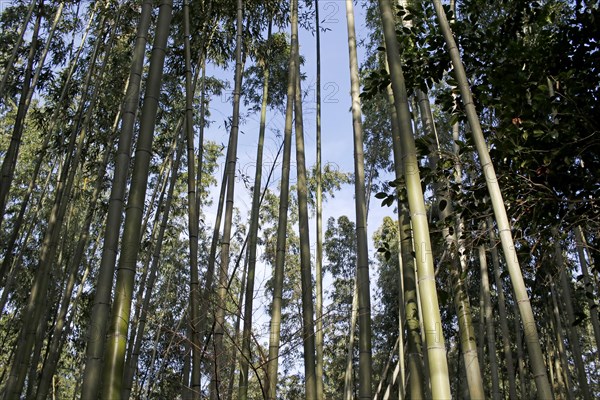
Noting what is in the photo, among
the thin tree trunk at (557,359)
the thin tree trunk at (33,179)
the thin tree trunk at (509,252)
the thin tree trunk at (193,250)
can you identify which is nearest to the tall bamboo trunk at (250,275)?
the thin tree trunk at (193,250)

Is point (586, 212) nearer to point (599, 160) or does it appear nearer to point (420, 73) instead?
point (599, 160)

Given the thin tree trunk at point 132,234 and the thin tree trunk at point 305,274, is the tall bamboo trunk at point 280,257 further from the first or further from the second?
the thin tree trunk at point 132,234

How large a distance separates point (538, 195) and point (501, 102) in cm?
56

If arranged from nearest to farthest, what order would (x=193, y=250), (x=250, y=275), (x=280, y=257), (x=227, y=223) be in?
(x=193, y=250)
(x=280, y=257)
(x=250, y=275)
(x=227, y=223)

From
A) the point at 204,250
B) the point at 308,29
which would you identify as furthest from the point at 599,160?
the point at 204,250

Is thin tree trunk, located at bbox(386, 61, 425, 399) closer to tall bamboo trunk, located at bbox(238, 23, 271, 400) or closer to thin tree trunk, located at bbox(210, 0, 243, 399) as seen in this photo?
tall bamboo trunk, located at bbox(238, 23, 271, 400)

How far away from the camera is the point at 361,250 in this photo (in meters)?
2.98

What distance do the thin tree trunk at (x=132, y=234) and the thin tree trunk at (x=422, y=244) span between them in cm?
101

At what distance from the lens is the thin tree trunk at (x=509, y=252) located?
2111mm

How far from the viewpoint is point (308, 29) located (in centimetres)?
584

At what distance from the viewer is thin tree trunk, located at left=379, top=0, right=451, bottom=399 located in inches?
67.2

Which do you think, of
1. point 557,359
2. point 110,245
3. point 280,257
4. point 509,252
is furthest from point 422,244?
point 557,359

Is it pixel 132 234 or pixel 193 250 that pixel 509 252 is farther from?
pixel 193 250

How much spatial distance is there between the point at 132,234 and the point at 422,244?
1.07 metres
